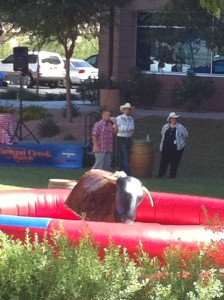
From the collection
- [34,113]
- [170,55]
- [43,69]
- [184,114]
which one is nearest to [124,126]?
[184,114]

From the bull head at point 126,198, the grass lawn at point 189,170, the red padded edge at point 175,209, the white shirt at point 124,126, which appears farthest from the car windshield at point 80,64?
the bull head at point 126,198

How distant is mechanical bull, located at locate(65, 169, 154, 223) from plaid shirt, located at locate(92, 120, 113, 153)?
7.09 meters

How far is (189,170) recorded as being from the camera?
2169 centimetres

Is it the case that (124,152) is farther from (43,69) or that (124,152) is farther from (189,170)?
(43,69)

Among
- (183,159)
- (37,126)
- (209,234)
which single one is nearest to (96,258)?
(209,234)

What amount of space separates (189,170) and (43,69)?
82.2 feet

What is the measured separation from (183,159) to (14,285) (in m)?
16.7

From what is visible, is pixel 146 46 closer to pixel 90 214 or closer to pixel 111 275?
pixel 90 214

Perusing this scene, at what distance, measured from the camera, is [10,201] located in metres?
12.4

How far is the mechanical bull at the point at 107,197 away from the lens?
11203 mm

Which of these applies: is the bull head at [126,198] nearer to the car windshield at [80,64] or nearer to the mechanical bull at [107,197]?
the mechanical bull at [107,197]

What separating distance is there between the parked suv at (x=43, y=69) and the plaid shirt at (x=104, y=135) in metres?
25.5

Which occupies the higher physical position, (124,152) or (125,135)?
(125,135)

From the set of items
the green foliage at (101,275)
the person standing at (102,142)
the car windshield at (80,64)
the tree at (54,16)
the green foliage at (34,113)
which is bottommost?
the car windshield at (80,64)
